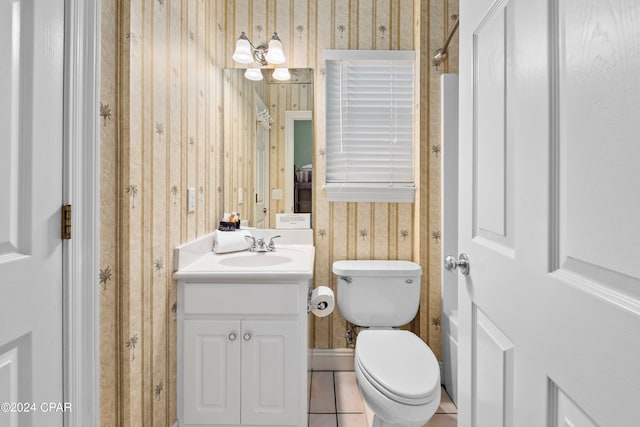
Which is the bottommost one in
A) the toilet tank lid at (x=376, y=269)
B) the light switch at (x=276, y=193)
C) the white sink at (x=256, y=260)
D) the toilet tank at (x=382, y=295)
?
the toilet tank at (x=382, y=295)

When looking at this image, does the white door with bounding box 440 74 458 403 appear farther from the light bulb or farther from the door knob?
the door knob

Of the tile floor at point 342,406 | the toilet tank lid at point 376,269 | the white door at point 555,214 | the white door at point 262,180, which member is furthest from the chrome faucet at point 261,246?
the white door at point 555,214

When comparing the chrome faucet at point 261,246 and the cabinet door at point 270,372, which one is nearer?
the cabinet door at point 270,372

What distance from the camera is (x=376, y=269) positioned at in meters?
1.99

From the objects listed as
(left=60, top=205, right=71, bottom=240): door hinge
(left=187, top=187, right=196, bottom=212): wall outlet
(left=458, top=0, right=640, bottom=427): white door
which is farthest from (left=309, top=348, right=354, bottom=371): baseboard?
(left=60, top=205, right=71, bottom=240): door hinge

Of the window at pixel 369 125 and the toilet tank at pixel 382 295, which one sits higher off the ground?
the window at pixel 369 125

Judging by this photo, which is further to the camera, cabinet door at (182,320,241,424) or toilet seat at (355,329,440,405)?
cabinet door at (182,320,241,424)

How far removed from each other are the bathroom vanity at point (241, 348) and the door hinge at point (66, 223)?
66 centimetres

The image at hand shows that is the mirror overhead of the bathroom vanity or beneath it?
overhead

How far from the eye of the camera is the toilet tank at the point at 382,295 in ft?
6.48

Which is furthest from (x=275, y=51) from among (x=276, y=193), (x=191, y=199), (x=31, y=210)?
(x=31, y=210)

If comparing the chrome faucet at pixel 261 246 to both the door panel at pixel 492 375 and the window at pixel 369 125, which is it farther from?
the door panel at pixel 492 375

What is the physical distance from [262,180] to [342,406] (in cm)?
139

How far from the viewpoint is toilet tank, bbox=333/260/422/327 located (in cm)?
198
